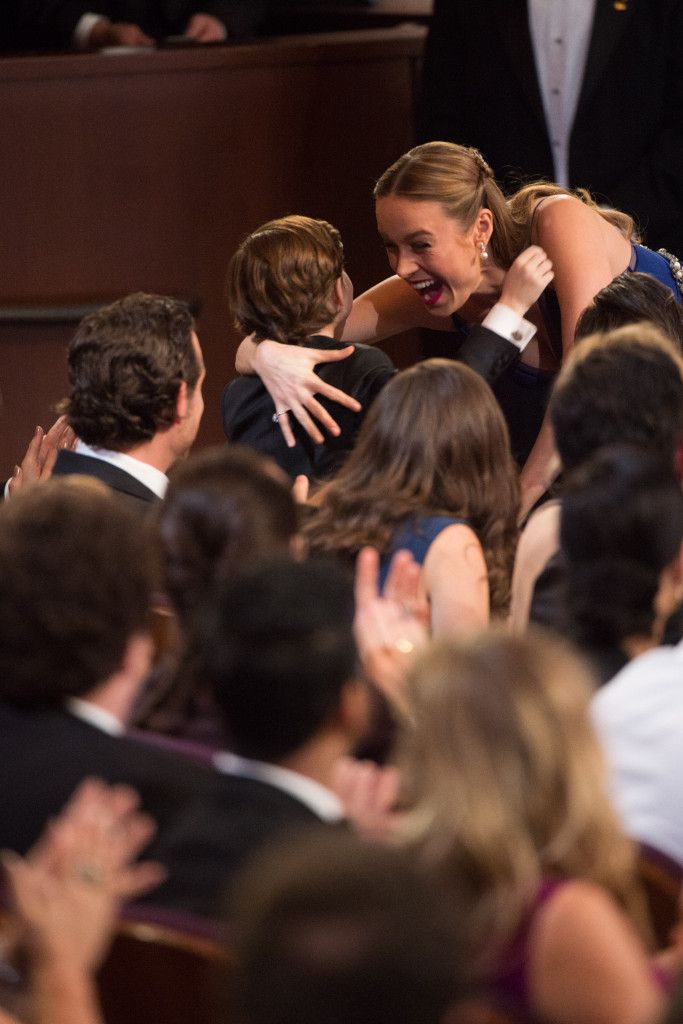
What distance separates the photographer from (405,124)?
369 centimetres

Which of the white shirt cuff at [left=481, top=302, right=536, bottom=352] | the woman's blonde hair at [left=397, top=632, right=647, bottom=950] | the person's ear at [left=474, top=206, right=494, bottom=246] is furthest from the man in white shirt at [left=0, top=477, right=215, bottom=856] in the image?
the person's ear at [left=474, top=206, right=494, bottom=246]

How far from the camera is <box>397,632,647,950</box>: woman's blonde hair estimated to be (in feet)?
3.16

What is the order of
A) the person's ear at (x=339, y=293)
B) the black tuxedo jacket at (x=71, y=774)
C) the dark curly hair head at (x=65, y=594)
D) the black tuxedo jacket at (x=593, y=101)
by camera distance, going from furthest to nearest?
the black tuxedo jacket at (x=593, y=101), the person's ear at (x=339, y=293), the dark curly hair head at (x=65, y=594), the black tuxedo jacket at (x=71, y=774)

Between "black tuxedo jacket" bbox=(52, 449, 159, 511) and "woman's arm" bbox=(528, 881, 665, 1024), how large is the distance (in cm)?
141

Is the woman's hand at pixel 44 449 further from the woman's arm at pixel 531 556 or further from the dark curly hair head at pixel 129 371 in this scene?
the woman's arm at pixel 531 556

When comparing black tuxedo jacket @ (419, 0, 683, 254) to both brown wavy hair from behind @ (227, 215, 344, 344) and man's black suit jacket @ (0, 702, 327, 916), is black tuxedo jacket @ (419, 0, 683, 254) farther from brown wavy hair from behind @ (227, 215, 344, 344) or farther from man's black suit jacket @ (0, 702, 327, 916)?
man's black suit jacket @ (0, 702, 327, 916)

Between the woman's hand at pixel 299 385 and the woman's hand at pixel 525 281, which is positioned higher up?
the woman's hand at pixel 525 281

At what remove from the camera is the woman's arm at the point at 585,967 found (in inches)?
35.9

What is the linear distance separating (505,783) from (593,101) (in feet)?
9.54

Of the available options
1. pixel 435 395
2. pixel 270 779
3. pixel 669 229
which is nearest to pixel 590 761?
pixel 270 779

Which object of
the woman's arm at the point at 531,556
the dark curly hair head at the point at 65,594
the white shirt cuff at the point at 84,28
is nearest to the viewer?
the dark curly hair head at the point at 65,594

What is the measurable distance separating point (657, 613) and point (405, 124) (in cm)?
262

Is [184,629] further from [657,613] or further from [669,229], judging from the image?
[669,229]

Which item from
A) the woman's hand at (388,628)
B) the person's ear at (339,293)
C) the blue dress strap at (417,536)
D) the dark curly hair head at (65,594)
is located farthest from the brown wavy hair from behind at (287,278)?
the dark curly hair head at (65,594)
